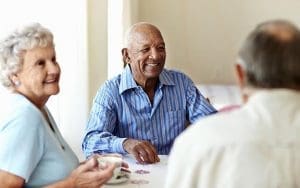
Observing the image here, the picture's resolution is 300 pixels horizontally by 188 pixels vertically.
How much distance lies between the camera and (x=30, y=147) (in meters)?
1.50

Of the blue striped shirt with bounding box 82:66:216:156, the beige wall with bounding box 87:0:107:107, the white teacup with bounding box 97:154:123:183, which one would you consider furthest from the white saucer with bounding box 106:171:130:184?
the beige wall with bounding box 87:0:107:107

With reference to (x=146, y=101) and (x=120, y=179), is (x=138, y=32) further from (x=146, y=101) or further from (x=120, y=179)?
(x=120, y=179)

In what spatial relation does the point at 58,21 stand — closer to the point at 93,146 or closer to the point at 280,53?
the point at 93,146

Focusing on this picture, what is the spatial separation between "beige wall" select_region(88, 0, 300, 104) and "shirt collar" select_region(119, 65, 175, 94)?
1.24m

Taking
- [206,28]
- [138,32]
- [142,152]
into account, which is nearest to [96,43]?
[138,32]

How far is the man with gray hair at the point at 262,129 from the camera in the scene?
1008 mm

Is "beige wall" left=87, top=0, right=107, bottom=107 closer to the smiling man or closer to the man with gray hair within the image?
the smiling man

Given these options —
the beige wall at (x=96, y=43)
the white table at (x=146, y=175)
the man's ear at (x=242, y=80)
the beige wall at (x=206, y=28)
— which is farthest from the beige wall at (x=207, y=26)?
the man's ear at (x=242, y=80)

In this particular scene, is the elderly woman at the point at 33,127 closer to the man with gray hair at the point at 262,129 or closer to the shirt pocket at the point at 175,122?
the man with gray hair at the point at 262,129

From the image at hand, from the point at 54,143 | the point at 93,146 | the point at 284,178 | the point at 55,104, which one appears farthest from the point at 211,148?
the point at 55,104

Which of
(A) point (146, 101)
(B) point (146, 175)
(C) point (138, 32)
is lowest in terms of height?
(B) point (146, 175)

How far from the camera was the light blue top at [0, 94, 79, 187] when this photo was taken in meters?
1.47

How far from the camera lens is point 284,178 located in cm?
101

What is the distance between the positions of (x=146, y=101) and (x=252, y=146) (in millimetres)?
1251
